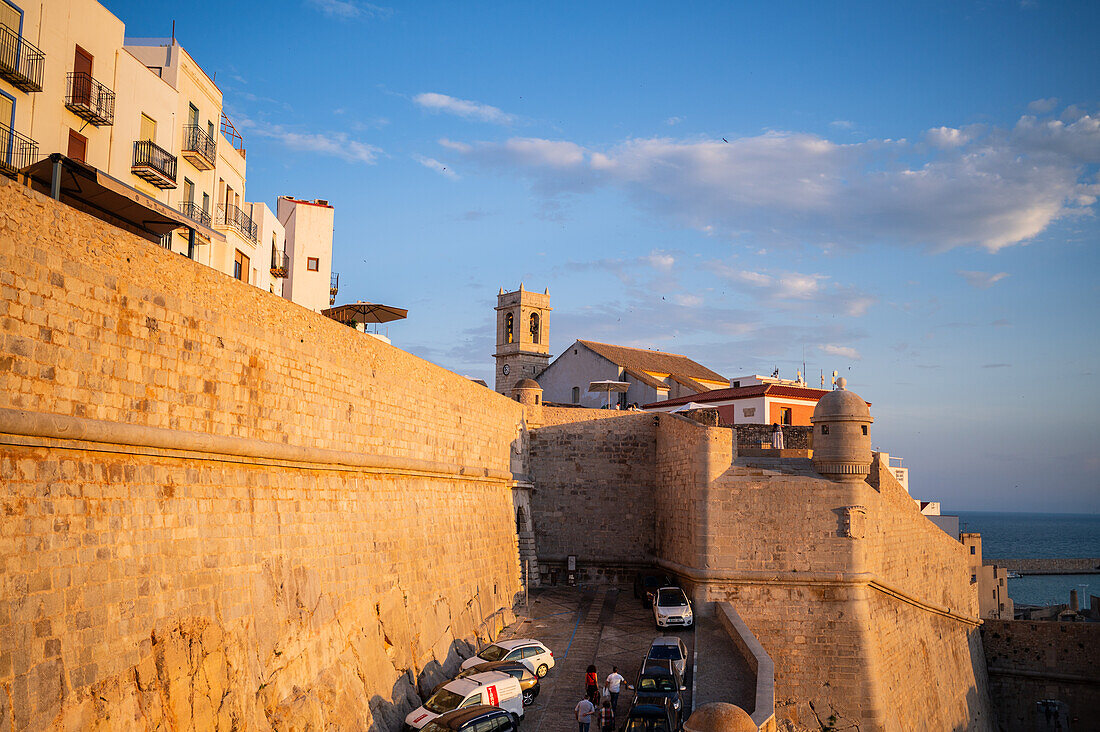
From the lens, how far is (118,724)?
344 inches

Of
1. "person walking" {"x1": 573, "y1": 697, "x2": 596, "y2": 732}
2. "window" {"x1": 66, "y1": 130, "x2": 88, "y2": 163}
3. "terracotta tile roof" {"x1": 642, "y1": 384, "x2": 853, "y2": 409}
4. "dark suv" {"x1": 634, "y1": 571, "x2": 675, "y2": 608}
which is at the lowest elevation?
"person walking" {"x1": 573, "y1": 697, "x2": 596, "y2": 732}

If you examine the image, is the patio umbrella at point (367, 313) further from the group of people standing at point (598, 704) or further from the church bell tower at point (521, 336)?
the church bell tower at point (521, 336)

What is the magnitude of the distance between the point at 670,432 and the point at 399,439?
11.3 metres

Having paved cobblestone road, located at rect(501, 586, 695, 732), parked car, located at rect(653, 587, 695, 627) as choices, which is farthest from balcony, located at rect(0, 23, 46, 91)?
parked car, located at rect(653, 587, 695, 627)

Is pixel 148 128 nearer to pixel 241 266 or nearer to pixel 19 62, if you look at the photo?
pixel 19 62

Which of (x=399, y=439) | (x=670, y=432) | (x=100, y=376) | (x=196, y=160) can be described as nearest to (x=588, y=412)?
(x=670, y=432)

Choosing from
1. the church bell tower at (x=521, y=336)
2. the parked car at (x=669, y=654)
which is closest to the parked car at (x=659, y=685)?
the parked car at (x=669, y=654)

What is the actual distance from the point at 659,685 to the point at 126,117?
17.2 metres

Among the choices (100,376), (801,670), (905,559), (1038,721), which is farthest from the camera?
(1038,721)

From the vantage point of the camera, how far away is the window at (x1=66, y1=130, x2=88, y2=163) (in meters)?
17.5

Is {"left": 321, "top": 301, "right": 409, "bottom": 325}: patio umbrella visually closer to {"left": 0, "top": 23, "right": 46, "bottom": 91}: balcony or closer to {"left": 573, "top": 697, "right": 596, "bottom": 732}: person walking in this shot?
{"left": 0, "top": 23, "right": 46, "bottom": 91}: balcony

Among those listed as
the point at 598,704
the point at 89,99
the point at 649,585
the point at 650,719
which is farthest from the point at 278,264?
the point at 650,719

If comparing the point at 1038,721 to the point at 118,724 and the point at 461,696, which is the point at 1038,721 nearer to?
the point at 461,696

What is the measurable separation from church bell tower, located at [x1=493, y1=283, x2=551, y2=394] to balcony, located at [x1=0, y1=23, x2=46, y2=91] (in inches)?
1527
